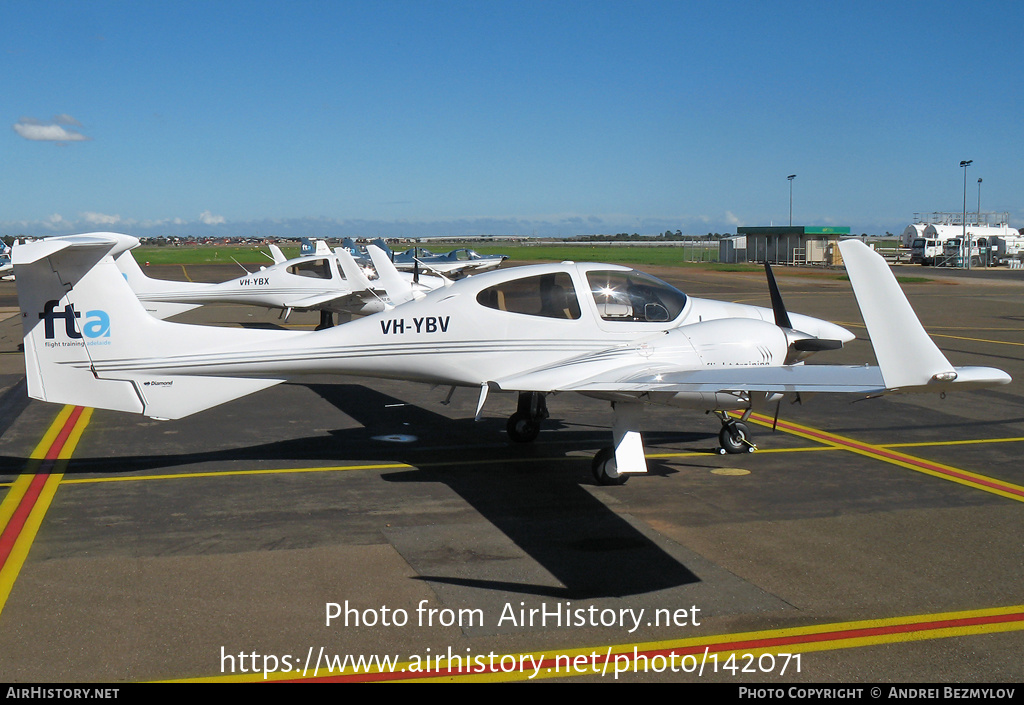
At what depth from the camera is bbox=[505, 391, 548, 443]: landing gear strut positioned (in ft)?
39.0

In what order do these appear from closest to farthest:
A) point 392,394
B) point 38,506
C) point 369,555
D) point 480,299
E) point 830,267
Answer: point 369,555 < point 38,506 < point 480,299 < point 392,394 < point 830,267

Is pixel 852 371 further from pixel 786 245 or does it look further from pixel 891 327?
pixel 786 245

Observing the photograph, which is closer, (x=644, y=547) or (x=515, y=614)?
(x=515, y=614)

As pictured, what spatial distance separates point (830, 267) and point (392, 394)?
65816 mm

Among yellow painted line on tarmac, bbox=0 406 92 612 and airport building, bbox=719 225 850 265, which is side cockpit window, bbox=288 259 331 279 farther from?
airport building, bbox=719 225 850 265

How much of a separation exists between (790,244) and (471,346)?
74.0m

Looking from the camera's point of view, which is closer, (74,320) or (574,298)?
(74,320)

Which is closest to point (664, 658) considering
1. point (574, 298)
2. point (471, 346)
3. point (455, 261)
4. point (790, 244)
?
point (471, 346)

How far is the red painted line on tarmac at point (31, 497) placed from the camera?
787 centimetres

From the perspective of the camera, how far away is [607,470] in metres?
9.73

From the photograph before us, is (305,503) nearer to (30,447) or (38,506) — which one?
(38,506)

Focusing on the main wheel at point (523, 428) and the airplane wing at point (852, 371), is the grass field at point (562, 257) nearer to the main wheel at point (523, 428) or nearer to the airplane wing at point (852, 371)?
the main wheel at point (523, 428)

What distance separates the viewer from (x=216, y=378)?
32.0ft
